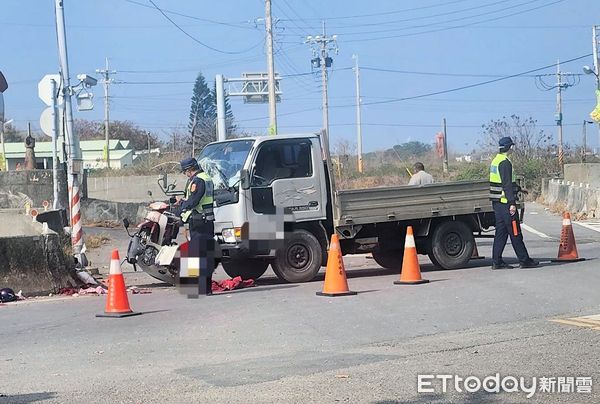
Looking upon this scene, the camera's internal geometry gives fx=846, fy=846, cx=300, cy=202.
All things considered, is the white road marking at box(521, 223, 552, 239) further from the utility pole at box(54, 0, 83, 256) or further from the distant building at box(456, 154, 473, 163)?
the distant building at box(456, 154, 473, 163)

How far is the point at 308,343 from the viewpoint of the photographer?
8328 mm

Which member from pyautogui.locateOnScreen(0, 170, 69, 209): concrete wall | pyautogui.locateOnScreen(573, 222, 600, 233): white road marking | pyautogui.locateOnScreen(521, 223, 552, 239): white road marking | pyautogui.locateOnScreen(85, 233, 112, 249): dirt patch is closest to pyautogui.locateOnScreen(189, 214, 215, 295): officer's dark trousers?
pyautogui.locateOnScreen(85, 233, 112, 249): dirt patch

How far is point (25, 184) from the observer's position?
82.9 ft

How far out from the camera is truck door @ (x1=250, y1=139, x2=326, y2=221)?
41.8ft

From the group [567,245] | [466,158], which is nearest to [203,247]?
[567,245]

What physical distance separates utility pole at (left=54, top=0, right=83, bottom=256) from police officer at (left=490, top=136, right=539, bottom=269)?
7.63 meters

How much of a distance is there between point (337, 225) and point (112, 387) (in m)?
6.72

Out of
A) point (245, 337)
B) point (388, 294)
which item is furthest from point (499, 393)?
point (388, 294)

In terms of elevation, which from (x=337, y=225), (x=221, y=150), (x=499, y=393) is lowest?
(x=499, y=393)

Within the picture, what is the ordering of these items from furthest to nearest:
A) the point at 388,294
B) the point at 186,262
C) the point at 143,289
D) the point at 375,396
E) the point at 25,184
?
1. the point at 25,184
2. the point at 143,289
3. the point at 186,262
4. the point at 388,294
5. the point at 375,396

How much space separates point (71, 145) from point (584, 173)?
1058 inches

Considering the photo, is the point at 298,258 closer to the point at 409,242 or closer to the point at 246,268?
the point at 246,268

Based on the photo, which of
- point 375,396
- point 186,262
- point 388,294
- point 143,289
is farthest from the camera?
point 143,289

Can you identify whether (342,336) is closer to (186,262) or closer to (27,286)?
(186,262)
